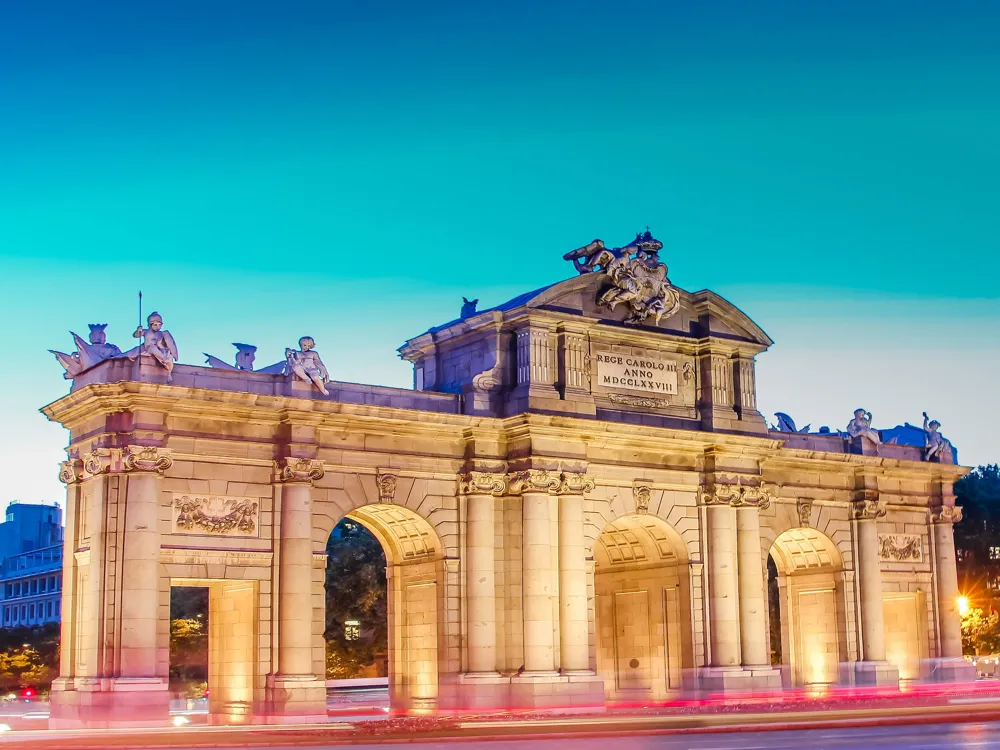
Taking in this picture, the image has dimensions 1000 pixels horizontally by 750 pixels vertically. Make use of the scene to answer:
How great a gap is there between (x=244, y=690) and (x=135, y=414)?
334 inches

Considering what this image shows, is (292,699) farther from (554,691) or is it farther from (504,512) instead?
(504,512)

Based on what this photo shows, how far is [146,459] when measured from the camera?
1490 inches

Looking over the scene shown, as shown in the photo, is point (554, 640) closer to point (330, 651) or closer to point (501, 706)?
point (501, 706)

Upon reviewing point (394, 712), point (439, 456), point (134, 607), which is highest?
point (439, 456)

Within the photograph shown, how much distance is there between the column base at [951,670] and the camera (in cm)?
5412

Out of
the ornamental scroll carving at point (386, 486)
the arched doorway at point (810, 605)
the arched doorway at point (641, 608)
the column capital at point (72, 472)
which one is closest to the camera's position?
the column capital at point (72, 472)

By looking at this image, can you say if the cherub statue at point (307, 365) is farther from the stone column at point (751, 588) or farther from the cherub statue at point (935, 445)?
the cherub statue at point (935, 445)

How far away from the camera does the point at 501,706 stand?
42.2 meters

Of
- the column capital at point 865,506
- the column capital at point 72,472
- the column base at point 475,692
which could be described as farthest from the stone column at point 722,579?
the column capital at point 72,472

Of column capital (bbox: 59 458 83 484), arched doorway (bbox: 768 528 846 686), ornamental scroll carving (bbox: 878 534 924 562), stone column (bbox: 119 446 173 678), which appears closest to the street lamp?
ornamental scroll carving (bbox: 878 534 924 562)

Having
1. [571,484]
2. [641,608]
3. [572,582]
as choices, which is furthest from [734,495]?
[572,582]

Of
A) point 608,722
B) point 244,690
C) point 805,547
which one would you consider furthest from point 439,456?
point 805,547

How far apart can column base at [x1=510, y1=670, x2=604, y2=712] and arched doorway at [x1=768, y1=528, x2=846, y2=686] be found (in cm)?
1210

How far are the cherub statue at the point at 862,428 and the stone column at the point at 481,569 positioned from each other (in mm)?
16289
